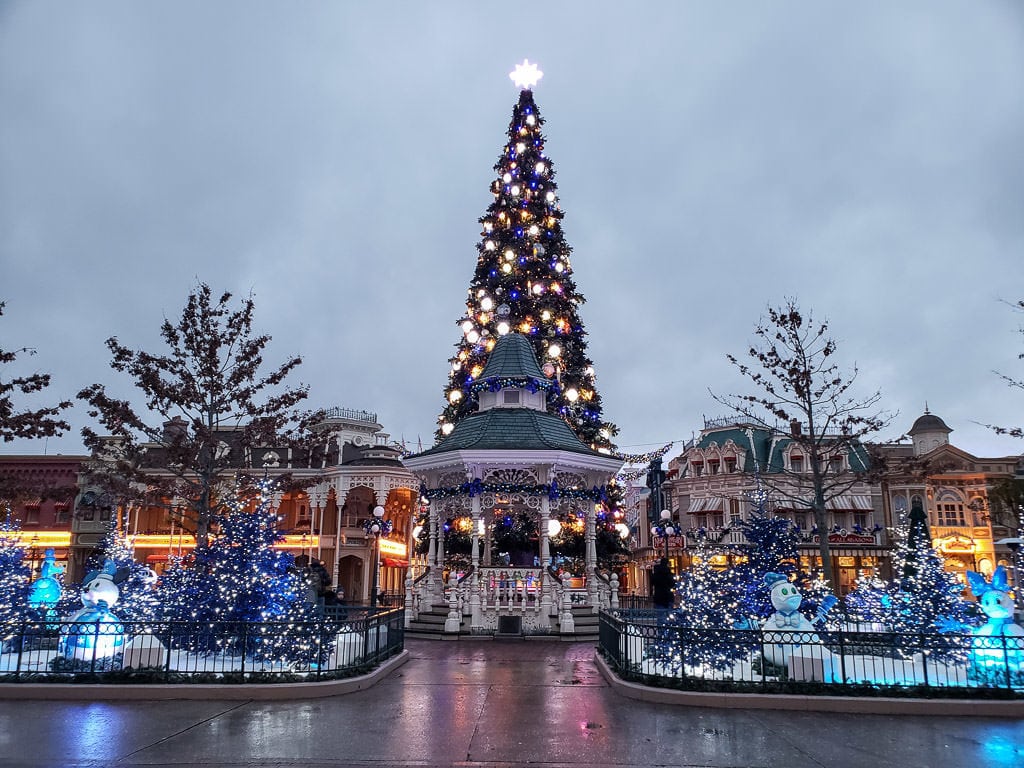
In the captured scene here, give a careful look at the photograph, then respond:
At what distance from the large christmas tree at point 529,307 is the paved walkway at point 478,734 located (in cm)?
1627

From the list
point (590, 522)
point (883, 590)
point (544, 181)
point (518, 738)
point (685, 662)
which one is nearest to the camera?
point (518, 738)

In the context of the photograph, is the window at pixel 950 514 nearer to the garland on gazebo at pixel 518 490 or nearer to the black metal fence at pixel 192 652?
the garland on gazebo at pixel 518 490

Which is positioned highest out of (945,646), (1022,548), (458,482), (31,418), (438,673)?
(31,418)

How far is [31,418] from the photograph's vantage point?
61.4ft

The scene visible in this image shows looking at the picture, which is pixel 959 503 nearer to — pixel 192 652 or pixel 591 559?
pixel 591 559

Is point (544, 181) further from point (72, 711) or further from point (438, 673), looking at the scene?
point (72, 711)

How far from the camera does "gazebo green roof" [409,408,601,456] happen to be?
64.7ft

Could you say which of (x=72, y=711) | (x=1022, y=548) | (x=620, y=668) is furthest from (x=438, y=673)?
(x=1022, y=548)

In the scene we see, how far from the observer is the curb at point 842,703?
8992mm

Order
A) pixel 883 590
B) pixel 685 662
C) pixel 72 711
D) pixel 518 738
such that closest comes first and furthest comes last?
pixel 518 738
pixel 72 711
pixel 685 662
pixel 883 590

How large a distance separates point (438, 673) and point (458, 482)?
911cm

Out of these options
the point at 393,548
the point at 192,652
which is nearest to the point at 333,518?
the point at 393,548

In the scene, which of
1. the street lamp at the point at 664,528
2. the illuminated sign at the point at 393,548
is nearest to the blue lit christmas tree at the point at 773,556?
the street lamp at the point at 664,528

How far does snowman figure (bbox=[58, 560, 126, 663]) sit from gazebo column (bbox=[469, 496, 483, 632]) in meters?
9.75
